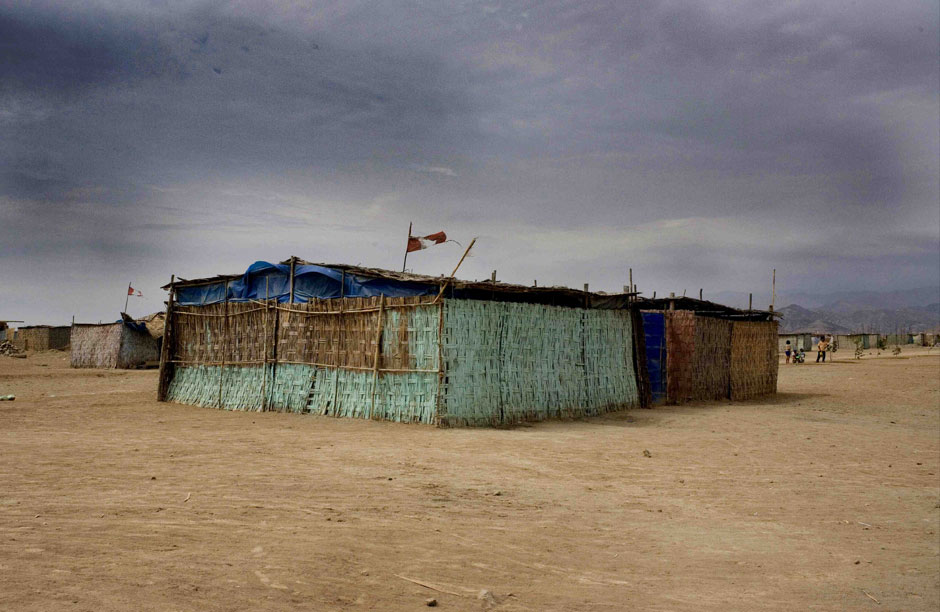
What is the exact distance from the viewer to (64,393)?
17.6 metres

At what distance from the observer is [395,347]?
1143cm

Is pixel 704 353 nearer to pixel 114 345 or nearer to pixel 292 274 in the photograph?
pixel 292 274

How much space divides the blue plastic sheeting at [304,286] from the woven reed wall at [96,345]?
1747 cm

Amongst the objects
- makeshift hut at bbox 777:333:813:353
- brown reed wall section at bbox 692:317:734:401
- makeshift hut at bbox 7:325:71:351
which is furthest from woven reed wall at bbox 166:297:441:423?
makeshift hut at bbox 777:333:813:353

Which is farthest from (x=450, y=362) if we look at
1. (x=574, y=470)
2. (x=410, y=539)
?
(x=410, y=539)

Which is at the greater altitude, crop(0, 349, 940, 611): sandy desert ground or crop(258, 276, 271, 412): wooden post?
crop(258, 276, 271, 412): wooden post

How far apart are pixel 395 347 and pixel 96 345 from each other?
25308 mm

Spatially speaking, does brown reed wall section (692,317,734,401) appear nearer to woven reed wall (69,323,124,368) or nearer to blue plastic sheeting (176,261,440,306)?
blue plastic sheeting (176,261,440,306)

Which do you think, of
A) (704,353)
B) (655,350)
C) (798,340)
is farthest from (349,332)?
(798,340)

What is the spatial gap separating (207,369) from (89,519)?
1060 cm

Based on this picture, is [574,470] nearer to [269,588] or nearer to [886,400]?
[269,588]

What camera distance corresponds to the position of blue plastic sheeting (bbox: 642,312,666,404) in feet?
53.4

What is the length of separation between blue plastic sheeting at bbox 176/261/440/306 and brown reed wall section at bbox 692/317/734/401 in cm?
788

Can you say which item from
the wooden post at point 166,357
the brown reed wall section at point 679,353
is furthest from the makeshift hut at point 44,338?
the brown reed wall section at point 679,353
